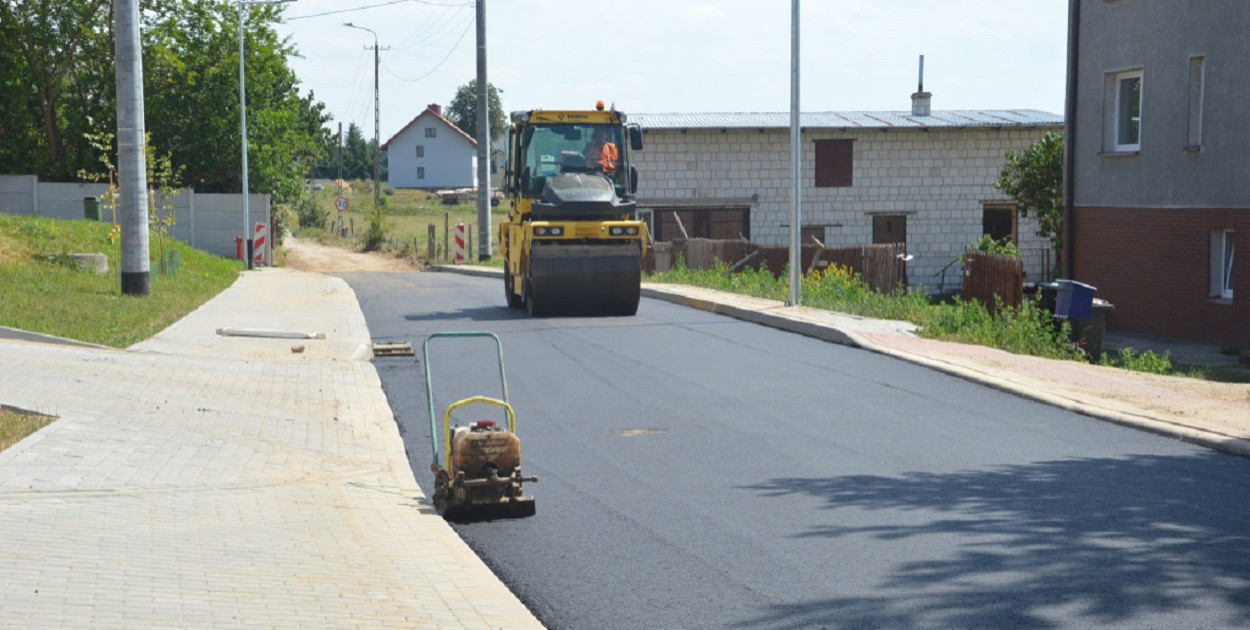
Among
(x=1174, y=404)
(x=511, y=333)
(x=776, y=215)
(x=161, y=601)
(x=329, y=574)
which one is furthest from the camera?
(x=776, y=215)

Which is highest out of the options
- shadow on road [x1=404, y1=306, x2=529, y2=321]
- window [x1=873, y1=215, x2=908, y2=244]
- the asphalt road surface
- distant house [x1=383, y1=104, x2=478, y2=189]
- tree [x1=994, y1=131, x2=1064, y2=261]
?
distant house [x1=383, y1=104, x2=478, y2=189]

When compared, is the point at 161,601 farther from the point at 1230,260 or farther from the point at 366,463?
the point at 1230,260

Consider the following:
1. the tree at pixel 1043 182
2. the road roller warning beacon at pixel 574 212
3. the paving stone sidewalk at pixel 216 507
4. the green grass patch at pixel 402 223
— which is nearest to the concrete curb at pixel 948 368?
the road roller warning beacon at pixel 574 212

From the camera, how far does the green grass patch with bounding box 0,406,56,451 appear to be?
9.90 metres

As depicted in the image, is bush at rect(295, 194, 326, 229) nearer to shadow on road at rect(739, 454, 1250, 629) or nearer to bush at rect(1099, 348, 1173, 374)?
bush at rect(1099, 348, 1173, 374)

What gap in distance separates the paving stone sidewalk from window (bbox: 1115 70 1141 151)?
57.4ft

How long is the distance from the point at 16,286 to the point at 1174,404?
16092mm

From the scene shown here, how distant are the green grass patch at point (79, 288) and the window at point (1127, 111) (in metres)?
17.3

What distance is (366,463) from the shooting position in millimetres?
10352

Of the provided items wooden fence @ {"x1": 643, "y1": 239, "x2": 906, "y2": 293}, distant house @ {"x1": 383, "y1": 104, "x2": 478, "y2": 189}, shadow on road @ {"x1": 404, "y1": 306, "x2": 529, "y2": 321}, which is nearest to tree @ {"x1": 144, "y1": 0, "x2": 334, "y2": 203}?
wooden fence @ {"x1": 643, "y1": 239, "x2": 906, "y2": 293}

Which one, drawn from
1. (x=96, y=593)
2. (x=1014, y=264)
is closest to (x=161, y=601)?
(x=96, y=593)

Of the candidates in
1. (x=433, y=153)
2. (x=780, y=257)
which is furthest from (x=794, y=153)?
(x=433, y=153)

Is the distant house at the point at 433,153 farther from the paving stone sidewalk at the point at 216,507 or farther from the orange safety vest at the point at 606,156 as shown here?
the paving stone sidewalk at the point at 216,507

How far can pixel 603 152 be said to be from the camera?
2278 centimetres
